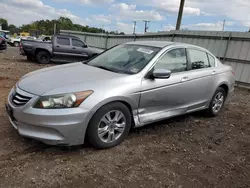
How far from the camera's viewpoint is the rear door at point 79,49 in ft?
44.2

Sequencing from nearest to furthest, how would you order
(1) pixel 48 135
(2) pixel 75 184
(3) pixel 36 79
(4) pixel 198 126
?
1. (2) pixel 75 184
2. (1) pixel 48 135
3. (3) pixel 36 79
4. (4) pixel 198 126

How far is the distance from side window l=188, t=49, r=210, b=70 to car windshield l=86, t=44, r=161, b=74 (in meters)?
0.86

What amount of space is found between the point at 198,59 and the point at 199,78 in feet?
1.46

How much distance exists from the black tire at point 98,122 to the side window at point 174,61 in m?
0.95

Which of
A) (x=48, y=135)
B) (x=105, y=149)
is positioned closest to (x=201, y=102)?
(x=105, y=149)

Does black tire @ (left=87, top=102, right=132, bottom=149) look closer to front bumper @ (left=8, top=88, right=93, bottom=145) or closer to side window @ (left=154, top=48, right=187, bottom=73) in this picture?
front bumper @ (left=8, top=88, right=93, bottom=145)

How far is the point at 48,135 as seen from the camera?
3016mm

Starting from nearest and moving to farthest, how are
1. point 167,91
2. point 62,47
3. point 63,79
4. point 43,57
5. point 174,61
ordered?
point 63,79, point 167,91, point 174,61, point 43,57, point 62,47

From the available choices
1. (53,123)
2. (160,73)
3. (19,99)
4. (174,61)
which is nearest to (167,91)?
(160,73)

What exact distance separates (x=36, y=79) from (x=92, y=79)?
83 cm

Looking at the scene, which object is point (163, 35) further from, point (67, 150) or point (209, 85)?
point (67, 150)

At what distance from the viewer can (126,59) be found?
13.6 feet

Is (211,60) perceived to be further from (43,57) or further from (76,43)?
(43,57)

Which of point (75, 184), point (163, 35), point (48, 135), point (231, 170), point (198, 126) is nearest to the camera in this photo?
point (75, 184)
